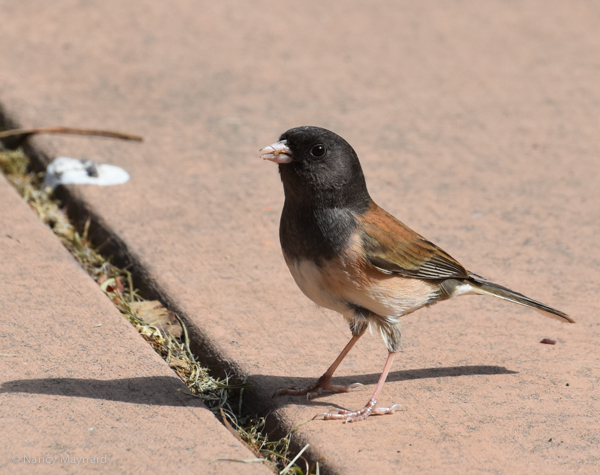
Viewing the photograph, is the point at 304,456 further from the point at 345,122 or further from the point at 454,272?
the point at 345,122

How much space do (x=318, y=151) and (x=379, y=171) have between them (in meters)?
2.16

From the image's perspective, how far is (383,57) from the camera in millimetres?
6805

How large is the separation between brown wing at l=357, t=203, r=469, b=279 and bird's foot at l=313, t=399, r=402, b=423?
1.85 ft

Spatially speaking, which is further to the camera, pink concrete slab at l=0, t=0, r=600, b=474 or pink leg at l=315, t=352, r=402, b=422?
pink concrete slab at l=0, t=0, r=600, b=474

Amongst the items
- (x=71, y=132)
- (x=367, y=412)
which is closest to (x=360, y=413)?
(x=367, y=412)

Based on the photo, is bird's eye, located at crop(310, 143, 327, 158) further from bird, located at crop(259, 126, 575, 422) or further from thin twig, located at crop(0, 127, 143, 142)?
thin twig, located at crop(0, 127, 143, 142)

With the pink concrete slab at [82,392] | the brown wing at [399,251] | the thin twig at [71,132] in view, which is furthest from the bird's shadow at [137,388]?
the thin twig at [71,132]

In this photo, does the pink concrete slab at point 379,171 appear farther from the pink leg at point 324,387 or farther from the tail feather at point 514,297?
the tail feather at point 514,297

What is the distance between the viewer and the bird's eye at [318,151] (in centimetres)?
323

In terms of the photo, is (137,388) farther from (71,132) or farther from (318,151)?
(71,132)

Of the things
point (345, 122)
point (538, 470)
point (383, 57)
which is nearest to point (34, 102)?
point (345, 122)

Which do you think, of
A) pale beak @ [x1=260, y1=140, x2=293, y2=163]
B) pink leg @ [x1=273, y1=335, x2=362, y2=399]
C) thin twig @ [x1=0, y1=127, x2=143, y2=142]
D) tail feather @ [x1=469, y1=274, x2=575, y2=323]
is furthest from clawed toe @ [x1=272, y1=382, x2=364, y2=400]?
thin twig @ [x1=0, y1=127, x2=143, y2=142]

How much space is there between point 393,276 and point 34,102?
11.6ft

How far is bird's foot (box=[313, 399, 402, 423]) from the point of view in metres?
3.17
